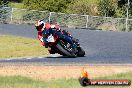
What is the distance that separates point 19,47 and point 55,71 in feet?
32.6

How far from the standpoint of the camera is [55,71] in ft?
61.2

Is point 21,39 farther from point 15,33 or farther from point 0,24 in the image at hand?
point 0,24

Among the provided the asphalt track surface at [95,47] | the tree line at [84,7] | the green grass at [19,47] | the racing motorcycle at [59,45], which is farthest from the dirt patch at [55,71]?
the tree line at [84,7]

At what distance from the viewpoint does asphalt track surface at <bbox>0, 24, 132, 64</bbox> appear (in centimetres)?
2238

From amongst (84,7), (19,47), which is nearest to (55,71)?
(19,47)

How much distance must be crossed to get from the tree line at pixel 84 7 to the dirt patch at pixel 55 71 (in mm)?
30182

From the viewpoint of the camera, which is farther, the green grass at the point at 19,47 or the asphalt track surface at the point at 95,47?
the green grass at the point at 19,47

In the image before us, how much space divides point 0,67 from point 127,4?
103 feet

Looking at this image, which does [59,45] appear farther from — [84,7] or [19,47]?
[84,7]

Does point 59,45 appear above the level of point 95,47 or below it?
above

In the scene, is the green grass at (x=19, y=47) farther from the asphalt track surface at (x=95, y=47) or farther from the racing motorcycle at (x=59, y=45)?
the racing motorcycle at (x=59, y=45)

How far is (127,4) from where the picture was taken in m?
48.9

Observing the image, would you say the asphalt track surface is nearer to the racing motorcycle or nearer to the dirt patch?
the racing motorcycle

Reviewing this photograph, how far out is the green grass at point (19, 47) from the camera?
2550cm
